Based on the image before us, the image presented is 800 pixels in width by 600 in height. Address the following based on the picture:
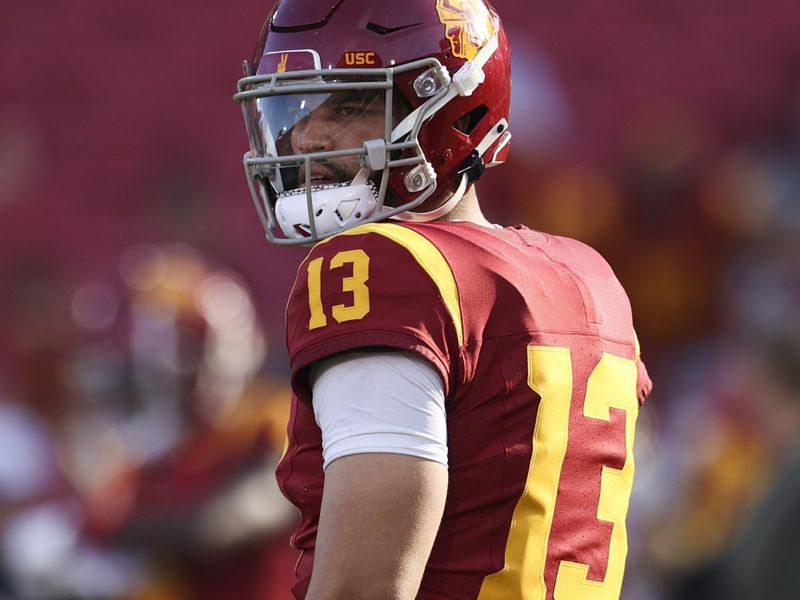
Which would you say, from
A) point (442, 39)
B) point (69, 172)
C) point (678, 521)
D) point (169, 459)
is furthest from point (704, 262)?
point (442, 39)

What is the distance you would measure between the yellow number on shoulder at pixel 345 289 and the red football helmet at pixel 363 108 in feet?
0.79

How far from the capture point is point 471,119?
2.02 meters

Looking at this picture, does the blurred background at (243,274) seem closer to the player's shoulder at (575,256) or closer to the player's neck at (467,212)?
the player's shoulder at (575,256)

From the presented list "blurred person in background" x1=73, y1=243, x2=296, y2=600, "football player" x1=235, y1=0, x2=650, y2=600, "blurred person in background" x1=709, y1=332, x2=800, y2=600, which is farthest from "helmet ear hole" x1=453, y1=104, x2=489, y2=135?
"blurred person in background" x1=73, y1=243, x2=296, y2=600

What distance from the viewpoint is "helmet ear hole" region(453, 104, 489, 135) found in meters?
2.00

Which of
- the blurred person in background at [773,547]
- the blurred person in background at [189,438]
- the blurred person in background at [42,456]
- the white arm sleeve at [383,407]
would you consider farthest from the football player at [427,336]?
the blurred person in background at [42,456]

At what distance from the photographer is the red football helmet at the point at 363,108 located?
1881mm

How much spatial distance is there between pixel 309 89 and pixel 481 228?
1.03 feet

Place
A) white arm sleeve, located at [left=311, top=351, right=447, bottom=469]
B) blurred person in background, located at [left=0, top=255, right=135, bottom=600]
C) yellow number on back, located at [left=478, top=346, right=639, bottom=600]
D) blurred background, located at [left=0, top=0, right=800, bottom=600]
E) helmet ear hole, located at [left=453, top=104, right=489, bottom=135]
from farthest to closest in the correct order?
blurred person in background, located at [left=0, top=255, right=135, bottom=600]
blurred background, located at [left=0, top=0, right=800, bottom=600]
helmet ear hole, located at [left=453, top=104, right=489, bottom=135]
yellow number on back, located at [left=478, top=346, right=639, bottom=600]
white arm sleeve, located at [left=311, top=351, right=447, bottom=469]

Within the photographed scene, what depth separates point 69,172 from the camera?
824cm

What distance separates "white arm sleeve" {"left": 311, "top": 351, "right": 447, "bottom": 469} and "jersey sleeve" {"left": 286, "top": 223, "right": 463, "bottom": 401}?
2cm

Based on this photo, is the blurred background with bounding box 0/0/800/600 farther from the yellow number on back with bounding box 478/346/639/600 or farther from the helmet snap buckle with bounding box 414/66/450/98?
the helmet snap buckle with bounding box 414/66/450/98

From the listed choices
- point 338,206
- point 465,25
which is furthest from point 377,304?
point 465,25

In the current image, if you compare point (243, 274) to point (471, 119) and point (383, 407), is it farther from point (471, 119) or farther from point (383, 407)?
point (383, 407)
